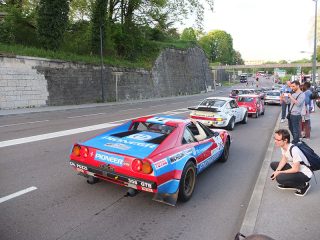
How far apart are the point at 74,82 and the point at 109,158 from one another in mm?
23952

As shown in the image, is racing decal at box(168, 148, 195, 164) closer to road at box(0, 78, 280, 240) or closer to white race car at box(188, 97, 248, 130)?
road at box(0, 78, 280, 240)

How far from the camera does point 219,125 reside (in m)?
12.2

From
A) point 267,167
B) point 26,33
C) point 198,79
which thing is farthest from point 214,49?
point 267,167

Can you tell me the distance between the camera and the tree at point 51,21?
2639 centimetres

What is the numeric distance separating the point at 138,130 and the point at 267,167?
3009 mm

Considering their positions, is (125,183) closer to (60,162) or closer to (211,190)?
(211,190)

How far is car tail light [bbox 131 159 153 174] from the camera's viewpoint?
455cm

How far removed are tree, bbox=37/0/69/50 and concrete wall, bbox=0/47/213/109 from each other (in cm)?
250

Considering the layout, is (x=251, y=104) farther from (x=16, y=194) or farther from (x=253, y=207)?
(x=16, y=194)

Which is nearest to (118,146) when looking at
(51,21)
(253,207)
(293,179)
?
(253,207)

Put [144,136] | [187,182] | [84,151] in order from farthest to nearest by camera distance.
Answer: [144,136] → [187,182] → [84,151]

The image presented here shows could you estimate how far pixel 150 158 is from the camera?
462 cm

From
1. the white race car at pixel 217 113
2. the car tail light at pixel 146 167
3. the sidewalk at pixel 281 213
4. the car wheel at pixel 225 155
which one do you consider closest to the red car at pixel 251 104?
the white race car at pixel 217 113

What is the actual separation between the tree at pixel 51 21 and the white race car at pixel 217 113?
1835cm
